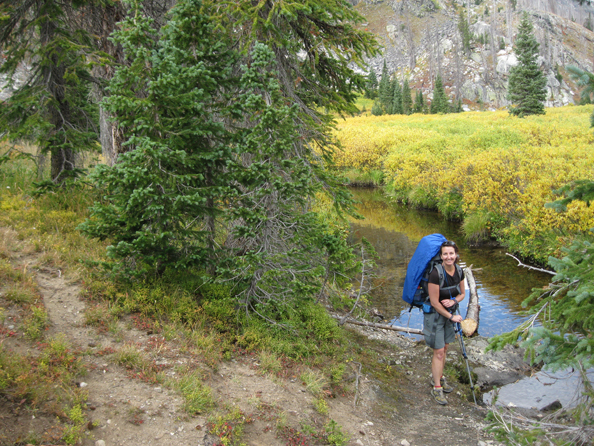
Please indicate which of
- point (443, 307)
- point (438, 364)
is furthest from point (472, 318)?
point (443, 307)

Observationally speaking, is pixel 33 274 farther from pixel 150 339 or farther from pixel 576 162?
pixel 576 162

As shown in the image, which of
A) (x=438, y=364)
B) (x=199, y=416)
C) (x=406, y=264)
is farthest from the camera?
(x=406, y=264)

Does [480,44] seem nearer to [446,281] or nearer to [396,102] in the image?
[396,102]

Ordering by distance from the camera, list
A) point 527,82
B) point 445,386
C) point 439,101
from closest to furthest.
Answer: point 445,386 < point 527,82 < point 439,101

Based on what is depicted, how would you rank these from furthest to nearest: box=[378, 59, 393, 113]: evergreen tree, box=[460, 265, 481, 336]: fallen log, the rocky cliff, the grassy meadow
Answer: the rocky cliff, box=[378, 59, 393, 113]: evergreen tree, the grassy meadow, box=[460, 265, 481, 336]: fallen log

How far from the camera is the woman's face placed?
19.2 ft

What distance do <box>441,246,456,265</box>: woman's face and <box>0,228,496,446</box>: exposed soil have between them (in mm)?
2221

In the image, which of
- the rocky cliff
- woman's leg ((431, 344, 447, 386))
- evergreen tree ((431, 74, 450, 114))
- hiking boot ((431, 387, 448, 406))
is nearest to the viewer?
hiking boot ((431, 387, 448, 406))

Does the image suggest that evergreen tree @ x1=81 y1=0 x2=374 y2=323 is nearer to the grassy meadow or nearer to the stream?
the grassy meadow

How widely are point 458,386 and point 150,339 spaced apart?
5075 mm

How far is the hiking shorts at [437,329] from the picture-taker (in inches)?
244

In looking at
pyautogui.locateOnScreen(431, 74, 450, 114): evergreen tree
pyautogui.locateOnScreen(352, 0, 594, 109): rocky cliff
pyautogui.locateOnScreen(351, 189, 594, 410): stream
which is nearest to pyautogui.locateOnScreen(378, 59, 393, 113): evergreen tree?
pyautogui.locateOnScreen(431, 74, 450, 114): evergreen tree

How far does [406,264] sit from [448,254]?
24.9 ft

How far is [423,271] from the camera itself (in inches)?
245
